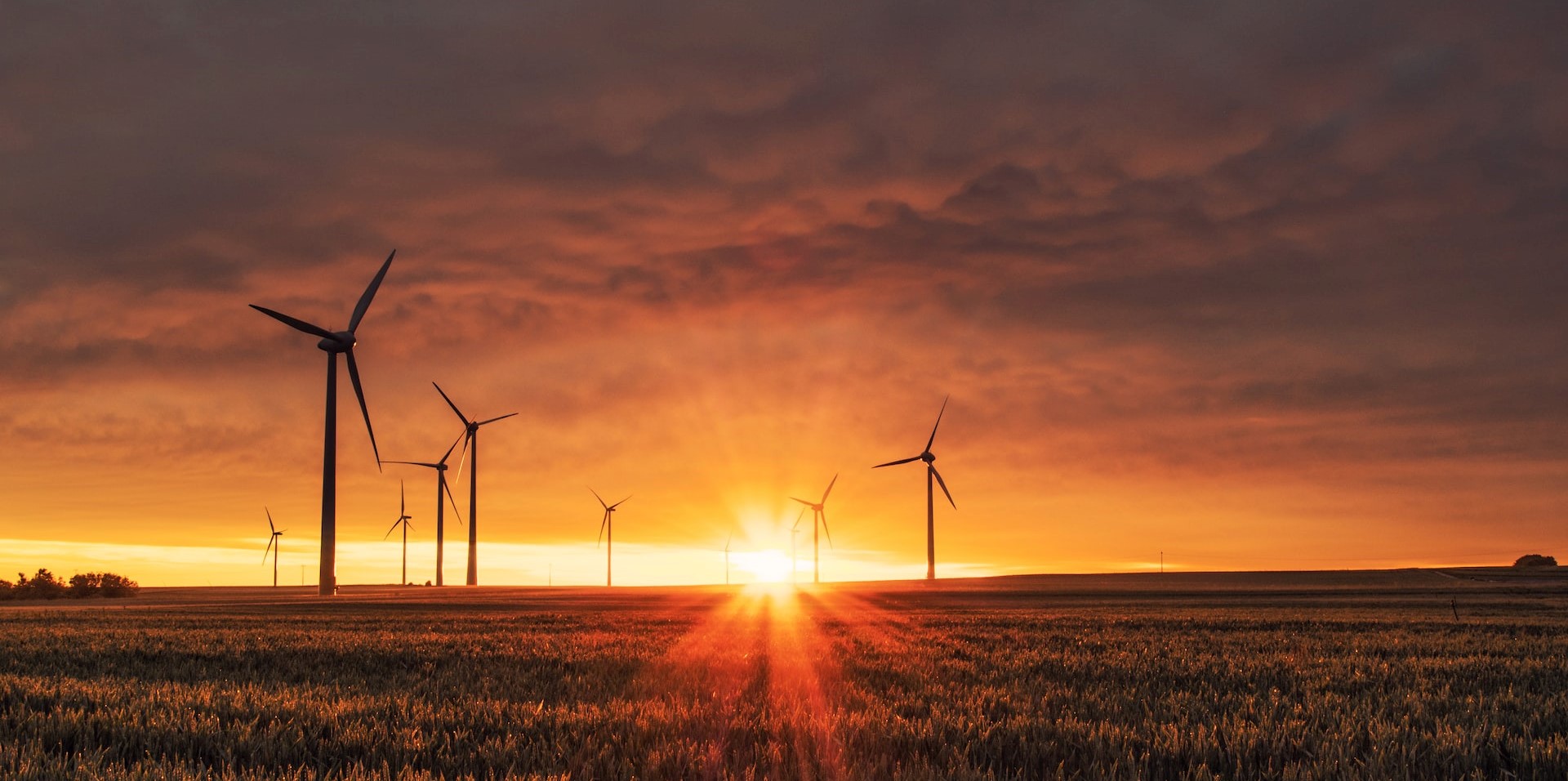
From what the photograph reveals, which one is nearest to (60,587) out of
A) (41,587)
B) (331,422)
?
(41,587)

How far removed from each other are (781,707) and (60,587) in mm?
155666

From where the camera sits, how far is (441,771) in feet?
28.2

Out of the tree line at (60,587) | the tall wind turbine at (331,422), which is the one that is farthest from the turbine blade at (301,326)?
the tree line at (60,587)

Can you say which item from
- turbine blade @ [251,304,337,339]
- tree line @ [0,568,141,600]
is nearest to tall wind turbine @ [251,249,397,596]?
turbine blade @ [251,304,337,339]

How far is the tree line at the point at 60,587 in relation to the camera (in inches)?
5128

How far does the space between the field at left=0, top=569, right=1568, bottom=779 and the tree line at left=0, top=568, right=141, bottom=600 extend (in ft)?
420

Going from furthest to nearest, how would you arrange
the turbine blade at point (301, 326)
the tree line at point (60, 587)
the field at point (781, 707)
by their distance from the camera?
1. the tree line at point (60, 587)
2. the turbine blade at point (301, 326)
3. the field at point (781, 707)

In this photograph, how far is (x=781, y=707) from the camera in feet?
40.8

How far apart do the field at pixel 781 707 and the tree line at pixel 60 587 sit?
12811 centimetres

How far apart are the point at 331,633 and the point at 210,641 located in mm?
3400

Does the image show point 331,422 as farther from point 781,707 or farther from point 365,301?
point 781,707

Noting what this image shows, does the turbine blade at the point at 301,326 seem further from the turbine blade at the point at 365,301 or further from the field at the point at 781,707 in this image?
the field at the point at 781,707

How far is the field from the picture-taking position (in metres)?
8.84

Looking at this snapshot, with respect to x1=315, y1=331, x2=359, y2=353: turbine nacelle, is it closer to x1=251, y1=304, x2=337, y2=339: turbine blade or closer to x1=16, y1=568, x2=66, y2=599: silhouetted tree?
x1=251, y1=304, x2=337, y2=339: turbine blade
